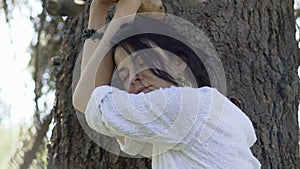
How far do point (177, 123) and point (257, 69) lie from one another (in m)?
0.52

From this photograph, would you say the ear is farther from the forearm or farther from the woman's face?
the forearm

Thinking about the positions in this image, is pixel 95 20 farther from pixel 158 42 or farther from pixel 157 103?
pixel 157 103

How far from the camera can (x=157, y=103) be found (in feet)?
4.25

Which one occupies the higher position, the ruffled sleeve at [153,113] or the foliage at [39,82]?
the ruffled sleeve at [153,113]

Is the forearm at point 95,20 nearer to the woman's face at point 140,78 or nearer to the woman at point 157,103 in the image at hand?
the woman at point 157,103

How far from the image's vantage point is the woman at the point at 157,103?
4.28 ft

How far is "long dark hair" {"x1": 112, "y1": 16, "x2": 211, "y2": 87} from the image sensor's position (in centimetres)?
139

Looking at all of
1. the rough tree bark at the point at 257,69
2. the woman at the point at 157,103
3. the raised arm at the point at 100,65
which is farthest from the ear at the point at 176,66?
the rough tree bark at the point at 257,69

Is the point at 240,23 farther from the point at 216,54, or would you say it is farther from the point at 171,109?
the point at 171,109

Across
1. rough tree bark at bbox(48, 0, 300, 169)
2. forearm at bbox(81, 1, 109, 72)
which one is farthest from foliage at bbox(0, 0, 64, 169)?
forearm at bbox(81, 1, 109, 72)

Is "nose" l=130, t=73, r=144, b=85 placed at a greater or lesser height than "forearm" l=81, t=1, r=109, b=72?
lesser

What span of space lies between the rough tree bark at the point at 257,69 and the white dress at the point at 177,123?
1.27ft

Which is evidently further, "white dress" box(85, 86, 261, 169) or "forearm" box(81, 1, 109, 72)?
"forearm" box(81, 1, 109, 72)

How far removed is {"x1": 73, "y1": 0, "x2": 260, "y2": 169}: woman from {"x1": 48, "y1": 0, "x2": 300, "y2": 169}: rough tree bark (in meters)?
0.29
